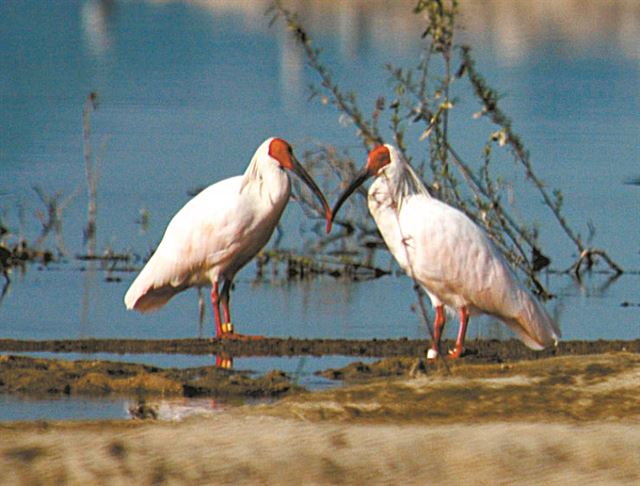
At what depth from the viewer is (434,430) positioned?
626 cm

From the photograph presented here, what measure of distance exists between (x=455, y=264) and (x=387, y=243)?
0.53 meters

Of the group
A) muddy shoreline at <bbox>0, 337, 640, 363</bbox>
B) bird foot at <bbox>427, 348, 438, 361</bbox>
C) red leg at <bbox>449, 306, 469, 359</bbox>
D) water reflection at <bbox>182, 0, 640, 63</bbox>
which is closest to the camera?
bird foot at <bbox>427, 348, 438, 361</bbox>

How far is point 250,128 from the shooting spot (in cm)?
2531

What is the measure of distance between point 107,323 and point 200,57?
28135 millimetres

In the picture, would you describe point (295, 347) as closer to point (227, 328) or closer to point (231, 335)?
point (231, 335)

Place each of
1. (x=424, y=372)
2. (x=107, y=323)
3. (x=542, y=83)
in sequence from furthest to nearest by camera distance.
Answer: (x=542, y=83) < (x=107, y=323) < (x=424, y=372)

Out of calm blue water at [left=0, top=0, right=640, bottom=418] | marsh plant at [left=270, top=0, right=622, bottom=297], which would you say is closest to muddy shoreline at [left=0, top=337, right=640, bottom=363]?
calm blue water at [left=0, top=0, right=640, bottom=418]

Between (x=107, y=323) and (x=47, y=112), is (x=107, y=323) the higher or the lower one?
the lower one

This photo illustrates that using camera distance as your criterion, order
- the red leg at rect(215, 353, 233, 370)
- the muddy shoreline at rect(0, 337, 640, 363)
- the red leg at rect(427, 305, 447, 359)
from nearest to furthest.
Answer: the red leg at rect(215, 353, 233, 370) → the red leg at rect(427, 305, 447, 359) → the muddy shoreline at rect(0, 337, 640, 363)

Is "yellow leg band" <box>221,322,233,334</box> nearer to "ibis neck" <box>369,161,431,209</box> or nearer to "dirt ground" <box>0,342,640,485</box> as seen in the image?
"ibis neck" <box>369,161,431,209</box>

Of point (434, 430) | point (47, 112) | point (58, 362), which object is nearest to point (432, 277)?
point (58, 362)

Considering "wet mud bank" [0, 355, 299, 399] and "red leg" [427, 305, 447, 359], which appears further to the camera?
"red leg" [427, 305, 447, 359]

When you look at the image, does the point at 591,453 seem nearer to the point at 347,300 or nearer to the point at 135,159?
the point at 347,300

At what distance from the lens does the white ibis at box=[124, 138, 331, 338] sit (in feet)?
40.0
